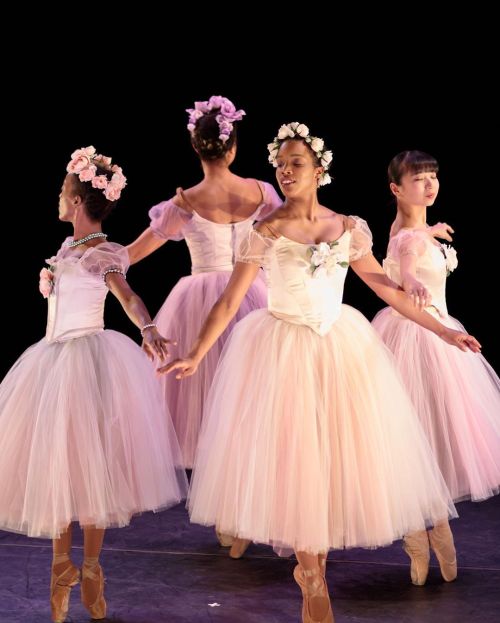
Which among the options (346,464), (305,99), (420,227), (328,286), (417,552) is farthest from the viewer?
Result: (305,99)

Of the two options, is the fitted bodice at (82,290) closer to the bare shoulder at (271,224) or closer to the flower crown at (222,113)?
the bare shoulder at (271,224)

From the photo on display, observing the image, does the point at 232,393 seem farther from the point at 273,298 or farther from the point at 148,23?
the point at 148,23

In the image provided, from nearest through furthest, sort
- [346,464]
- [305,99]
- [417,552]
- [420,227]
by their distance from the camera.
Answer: [346,464] → [417,552] → [420,227] → [305,99]

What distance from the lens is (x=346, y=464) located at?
103 inches

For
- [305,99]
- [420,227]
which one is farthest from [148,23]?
[420,227]

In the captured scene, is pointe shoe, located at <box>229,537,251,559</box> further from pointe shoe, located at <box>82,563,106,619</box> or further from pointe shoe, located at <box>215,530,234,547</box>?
pointe shoe, located at <box>82,563,106,619</box>

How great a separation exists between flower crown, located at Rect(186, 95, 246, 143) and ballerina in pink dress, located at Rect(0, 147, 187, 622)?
0.52 metres

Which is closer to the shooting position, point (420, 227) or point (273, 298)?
point (273, 298)

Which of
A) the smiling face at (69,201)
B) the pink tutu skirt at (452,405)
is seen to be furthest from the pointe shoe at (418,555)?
the smiling face at (69,201)

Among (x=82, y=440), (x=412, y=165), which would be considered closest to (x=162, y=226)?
(x=412, y=165)

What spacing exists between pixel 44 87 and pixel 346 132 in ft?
4.99

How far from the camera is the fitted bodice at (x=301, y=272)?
2.75 m

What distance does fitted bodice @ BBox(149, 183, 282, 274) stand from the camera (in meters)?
3.43

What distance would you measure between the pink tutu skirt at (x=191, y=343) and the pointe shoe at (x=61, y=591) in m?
0.76
